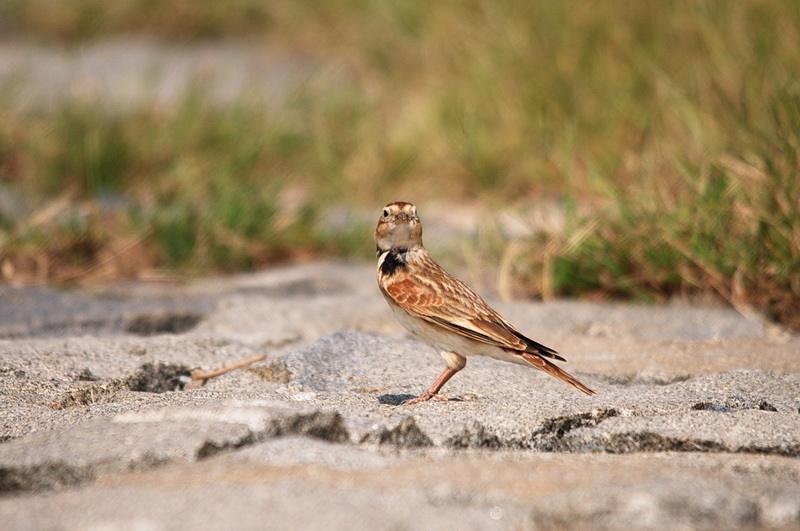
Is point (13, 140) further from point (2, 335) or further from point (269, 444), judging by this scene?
point (269, 444)

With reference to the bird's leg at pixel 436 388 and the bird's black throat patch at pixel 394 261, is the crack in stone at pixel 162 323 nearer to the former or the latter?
the bird's black throat patch at pixel 394 261

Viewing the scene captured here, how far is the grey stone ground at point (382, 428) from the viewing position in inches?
90.4

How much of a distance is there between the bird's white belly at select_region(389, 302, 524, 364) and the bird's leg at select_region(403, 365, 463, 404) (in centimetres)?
7

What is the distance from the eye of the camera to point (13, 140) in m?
7.74

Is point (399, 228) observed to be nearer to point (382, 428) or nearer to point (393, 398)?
point (393, 398)

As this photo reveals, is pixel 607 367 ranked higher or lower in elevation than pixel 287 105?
lower

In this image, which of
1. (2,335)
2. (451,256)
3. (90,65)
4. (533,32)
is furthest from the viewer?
(90,65)

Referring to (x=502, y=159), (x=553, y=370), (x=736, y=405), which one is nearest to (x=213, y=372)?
(x=553, y=370)

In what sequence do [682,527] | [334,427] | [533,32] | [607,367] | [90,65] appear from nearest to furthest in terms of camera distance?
[682,527], [334,427], [607,367], [533,32], [90,65]

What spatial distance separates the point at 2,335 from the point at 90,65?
26.4ft

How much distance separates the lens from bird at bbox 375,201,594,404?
3348 mm

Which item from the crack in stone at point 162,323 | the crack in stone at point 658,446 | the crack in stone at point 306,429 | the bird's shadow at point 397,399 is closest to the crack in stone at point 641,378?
the bird's shadow at point 397,399

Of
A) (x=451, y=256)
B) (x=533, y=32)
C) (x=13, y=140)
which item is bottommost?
(x=451, y=256)

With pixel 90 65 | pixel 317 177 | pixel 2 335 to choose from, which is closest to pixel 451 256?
pixel 317 177
